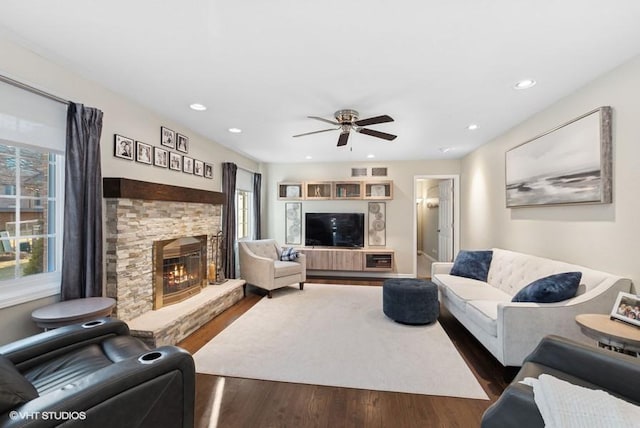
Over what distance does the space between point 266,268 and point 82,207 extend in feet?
8.55

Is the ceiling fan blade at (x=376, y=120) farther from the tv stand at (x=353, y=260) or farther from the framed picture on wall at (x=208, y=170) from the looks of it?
the tv stand at (x=353, y=260)

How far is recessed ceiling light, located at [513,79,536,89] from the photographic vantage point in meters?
2.49

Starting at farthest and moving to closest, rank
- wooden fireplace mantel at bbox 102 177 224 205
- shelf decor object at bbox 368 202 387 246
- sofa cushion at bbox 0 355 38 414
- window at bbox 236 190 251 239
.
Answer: shelf decor object at bbox 368 202 387 246
window at bbox 236 190 251 239
wooden fireplace mantel at bbox 102 177 224 205
sofa cushion at bbox 0 355 38 414

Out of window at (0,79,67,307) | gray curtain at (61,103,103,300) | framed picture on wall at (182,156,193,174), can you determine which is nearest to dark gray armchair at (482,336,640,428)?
gray curtain at (61,103,103,300)

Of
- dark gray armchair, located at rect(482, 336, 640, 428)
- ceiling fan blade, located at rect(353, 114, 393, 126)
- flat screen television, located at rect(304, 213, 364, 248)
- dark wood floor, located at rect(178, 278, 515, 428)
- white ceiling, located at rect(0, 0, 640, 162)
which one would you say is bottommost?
dark wood floor, located at rect(178, 278, 515, 428)

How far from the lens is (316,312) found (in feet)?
12.8

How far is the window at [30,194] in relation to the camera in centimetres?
204

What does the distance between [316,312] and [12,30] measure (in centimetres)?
375

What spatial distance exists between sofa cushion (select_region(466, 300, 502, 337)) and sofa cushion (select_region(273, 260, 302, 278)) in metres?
2.74

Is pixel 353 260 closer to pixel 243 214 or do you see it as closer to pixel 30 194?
pixel 243 214

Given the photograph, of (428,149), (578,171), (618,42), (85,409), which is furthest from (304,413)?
(428,149)

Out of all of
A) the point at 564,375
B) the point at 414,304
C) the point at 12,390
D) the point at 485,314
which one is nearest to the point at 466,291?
the point at 414,304

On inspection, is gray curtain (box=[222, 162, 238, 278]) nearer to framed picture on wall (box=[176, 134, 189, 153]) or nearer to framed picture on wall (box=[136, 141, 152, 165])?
framed picture on wall (box=[176, 134, 189, 153])

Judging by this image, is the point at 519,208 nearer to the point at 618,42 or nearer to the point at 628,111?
the point at 628,111
